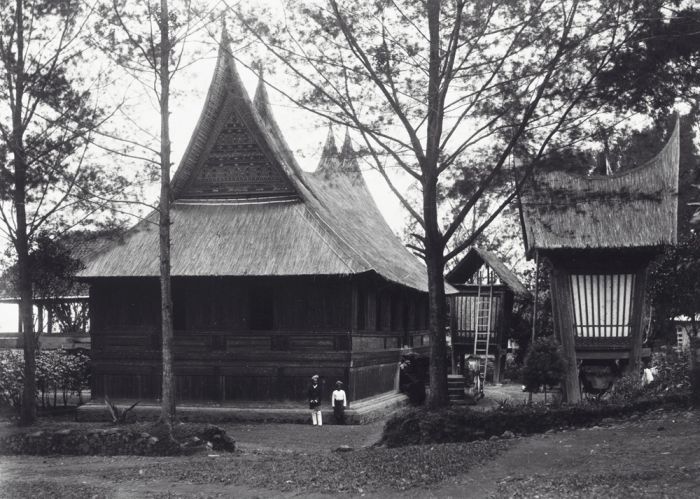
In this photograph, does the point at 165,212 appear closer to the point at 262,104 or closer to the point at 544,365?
the point at 544,365

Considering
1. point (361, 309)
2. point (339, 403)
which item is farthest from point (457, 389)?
point (339, 403)

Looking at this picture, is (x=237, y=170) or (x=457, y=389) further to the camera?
(x=457, y=389)

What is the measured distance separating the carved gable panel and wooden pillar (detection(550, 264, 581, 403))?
7993mm

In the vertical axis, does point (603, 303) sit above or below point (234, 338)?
above

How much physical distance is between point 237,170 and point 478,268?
1563 cm

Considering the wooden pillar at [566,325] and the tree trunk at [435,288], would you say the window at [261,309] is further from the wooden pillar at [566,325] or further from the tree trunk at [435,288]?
the tree trunk at [435,288]

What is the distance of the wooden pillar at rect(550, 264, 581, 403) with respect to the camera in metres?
17.0

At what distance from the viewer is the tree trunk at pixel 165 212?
1559 centimetres

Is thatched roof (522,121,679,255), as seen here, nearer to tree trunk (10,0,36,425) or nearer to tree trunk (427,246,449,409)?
tree trunk (427,246,449,409)

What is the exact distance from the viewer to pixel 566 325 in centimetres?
1731

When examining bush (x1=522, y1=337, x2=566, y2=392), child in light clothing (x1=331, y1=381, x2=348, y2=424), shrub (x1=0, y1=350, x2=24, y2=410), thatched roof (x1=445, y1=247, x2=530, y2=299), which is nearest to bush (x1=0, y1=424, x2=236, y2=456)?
child in light clothing (x1=331, y1=381, x2=348, y2=424)

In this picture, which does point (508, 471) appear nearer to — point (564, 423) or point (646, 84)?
point (564, 423)

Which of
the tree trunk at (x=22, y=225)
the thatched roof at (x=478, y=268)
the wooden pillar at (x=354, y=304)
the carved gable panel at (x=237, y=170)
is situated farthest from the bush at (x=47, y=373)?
Result: the thatched roof at (x=478, y=268)

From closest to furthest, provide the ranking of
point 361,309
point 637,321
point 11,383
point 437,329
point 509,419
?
point 509,419, point 437,329, point 637,321, point 11,383, point 361,309
